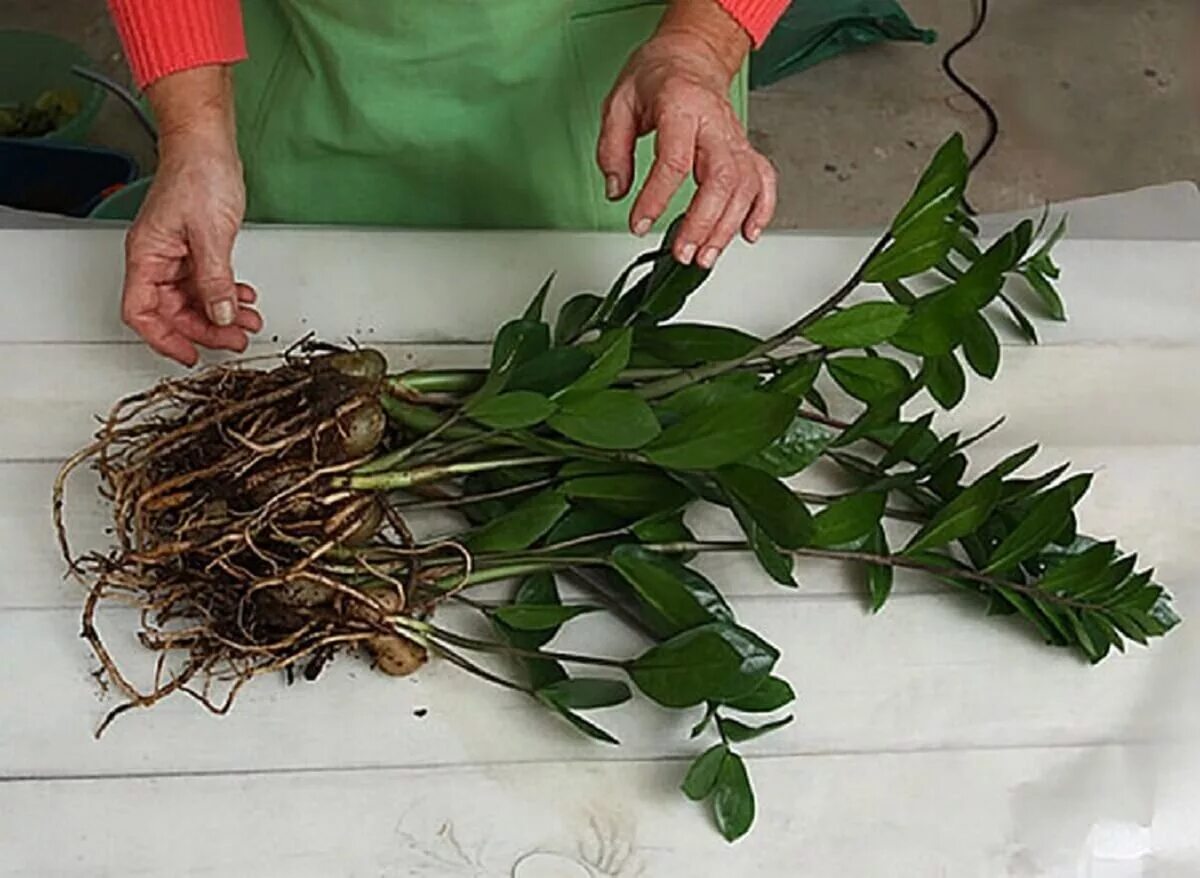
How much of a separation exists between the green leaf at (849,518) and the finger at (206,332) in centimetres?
31

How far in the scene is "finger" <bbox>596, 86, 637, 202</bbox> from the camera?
75cm

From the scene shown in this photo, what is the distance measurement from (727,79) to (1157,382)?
11.6 inches

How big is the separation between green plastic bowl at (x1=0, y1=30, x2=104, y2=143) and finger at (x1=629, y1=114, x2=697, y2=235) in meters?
1.06

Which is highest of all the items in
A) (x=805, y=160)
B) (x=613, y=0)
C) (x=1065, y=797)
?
(x=613, y=0)

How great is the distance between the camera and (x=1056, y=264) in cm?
93

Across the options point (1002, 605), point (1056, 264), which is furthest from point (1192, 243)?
point (1002, 605)

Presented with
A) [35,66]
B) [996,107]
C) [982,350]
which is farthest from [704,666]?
[996,107]

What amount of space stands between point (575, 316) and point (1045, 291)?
0.27m

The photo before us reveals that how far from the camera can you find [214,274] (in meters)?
→ 0.79

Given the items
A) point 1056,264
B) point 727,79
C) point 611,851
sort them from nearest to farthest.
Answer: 1. point 611,851
2. point 727,79
3. point 1056,264

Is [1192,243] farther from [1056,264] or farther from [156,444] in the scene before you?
[156,444]

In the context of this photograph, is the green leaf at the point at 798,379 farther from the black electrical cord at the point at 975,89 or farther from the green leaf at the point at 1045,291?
the black electrical cord at the point at 975,89

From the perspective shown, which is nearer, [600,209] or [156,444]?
[156,444]

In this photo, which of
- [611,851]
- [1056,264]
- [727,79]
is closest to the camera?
[611,851]
